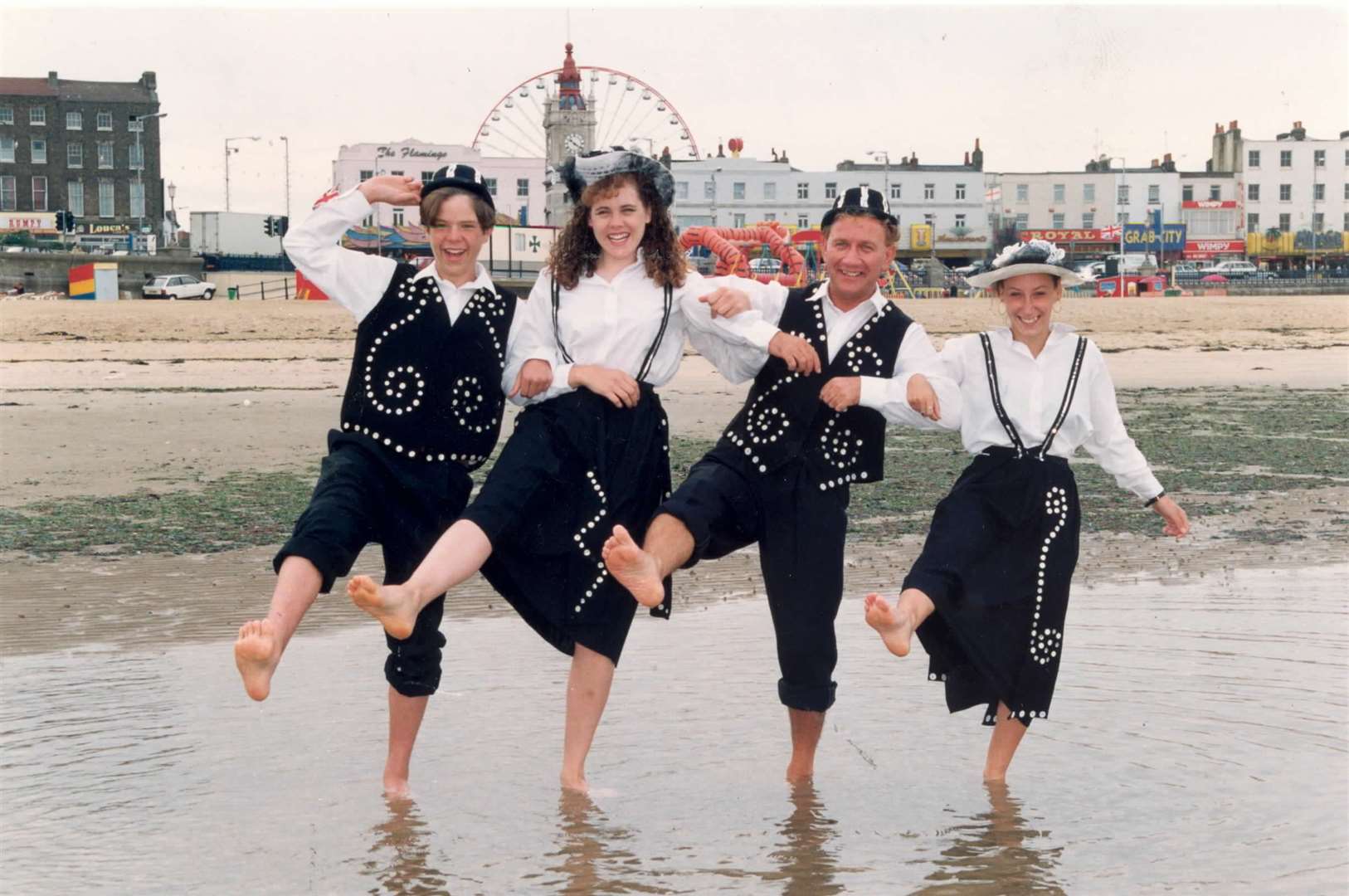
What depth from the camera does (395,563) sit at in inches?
188

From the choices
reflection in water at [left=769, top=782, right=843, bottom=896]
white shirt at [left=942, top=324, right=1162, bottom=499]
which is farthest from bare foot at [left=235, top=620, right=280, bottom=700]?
white shirt at [left=942, top=324, right=1162, bottom=499]

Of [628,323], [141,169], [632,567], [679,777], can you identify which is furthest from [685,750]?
[141,169]

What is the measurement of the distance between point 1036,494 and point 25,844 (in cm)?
291

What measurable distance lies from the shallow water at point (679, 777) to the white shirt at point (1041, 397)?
3.26 feet

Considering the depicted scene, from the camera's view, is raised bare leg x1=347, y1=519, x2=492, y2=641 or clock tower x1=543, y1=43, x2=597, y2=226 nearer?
raised bare leg x1=347, y1=519, x2=492, y2=641

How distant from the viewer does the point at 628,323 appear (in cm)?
480

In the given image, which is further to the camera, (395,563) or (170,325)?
(170,325)

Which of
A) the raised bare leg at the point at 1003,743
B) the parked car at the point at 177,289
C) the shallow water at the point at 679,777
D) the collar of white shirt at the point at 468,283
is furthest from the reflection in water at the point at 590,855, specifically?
the parked car at the point at 177,289

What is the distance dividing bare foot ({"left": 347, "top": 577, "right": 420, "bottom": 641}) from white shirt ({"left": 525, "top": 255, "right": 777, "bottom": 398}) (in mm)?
809

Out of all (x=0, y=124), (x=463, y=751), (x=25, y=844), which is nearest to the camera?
(x=25, y=844)

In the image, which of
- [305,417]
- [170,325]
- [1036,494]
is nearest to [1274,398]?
[305,417]

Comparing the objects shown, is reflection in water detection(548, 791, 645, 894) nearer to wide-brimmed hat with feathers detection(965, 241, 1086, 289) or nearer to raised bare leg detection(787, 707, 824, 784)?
raised bare leg detection(787, 707, 824, 784)

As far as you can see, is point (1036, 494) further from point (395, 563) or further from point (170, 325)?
point (170, 325)

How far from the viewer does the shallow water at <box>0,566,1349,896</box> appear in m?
4.19
